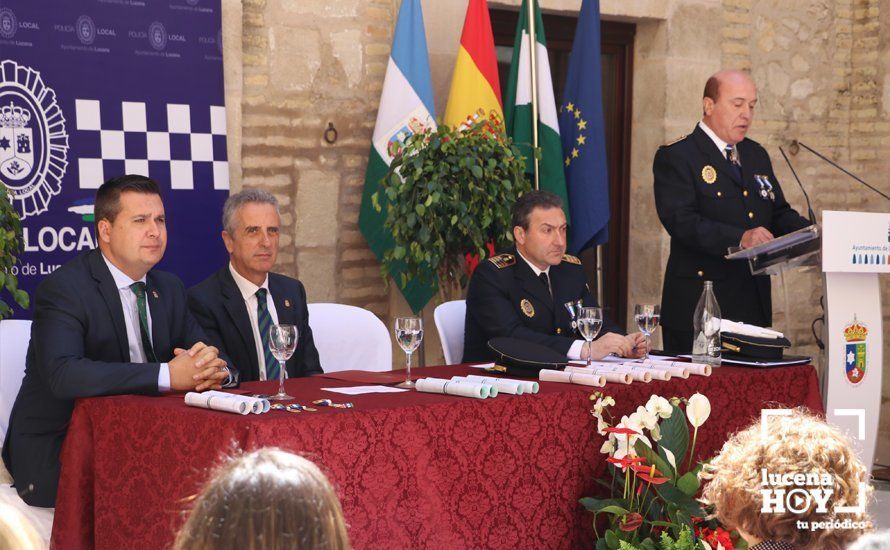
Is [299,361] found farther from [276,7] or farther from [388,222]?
[276,7]

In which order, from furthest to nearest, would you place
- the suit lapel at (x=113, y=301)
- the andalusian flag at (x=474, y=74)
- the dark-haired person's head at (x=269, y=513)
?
the andalusian flag at (x=474, y=74)
the suit lapel at (x=113, y=301)
the dark-haired person's head at (x=269, y=513)

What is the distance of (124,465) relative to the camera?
2768mm

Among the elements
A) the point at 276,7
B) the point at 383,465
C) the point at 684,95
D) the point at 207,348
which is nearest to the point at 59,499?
the point at 207,348

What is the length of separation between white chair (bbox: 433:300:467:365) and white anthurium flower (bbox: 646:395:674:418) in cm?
116

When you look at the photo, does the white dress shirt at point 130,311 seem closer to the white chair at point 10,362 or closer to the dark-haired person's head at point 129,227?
the dark-haired person's head at point 129,227

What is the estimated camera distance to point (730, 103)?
481 cm

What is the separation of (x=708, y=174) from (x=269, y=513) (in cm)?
405

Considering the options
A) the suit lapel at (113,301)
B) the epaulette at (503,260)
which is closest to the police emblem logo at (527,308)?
the epaulette at (503,260)

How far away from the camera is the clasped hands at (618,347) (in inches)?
144

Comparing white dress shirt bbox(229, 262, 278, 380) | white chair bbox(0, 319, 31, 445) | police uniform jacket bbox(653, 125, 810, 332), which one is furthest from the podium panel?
white chair bbox(0, 319, 31, 445)

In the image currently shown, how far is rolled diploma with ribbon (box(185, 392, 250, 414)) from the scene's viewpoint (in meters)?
2.61

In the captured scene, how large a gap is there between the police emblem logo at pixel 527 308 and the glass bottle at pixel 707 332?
0.59 m

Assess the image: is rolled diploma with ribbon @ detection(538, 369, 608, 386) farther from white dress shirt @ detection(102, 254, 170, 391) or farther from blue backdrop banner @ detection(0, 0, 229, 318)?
blue backdrop banner @ detection(0, 0, 229, 318)

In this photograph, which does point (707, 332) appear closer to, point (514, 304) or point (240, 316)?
point (514, 304)
